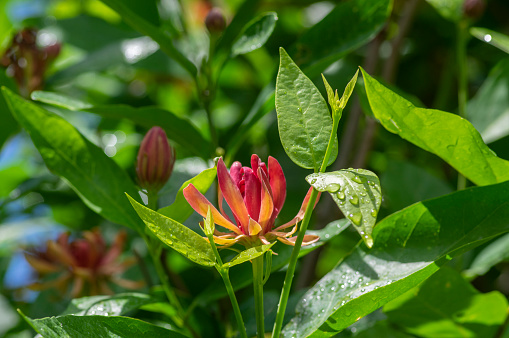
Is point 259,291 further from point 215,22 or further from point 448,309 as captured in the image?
point 215,22

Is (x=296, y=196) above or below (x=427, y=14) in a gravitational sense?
below

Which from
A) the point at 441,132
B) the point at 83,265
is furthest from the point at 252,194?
the point at 83,265

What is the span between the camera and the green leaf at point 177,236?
53 centimetres

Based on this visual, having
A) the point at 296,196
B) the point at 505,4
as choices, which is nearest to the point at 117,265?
the point at 296,196

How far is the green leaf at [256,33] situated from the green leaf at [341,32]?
6 cm

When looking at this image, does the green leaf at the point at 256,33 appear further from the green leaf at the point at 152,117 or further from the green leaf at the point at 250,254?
the green leaf at the point at 250,254

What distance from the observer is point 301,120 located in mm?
583

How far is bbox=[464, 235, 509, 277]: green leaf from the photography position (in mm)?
859

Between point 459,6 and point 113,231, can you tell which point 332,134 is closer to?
point 459,6

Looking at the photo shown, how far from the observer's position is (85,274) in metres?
1.04

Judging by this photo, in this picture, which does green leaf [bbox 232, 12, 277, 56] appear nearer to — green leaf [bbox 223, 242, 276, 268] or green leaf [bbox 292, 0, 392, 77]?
green leaf [bbox 292, 0, 392, 77]

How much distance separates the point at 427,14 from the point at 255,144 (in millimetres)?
590

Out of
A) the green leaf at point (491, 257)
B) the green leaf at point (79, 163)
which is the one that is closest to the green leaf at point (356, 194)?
the green leaf at point (79, 163)

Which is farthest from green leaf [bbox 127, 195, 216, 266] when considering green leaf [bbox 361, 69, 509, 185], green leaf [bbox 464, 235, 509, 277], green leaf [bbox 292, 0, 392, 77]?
green leaf [bbox 464, 235, 509, 277]
